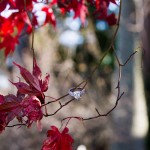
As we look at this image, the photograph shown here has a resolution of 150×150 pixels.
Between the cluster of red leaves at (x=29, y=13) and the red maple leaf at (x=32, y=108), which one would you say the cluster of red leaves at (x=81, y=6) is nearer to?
the cluster of red leaves at (x=29, y=13)

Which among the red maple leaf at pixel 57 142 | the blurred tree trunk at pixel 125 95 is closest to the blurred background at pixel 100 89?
the blurred tree trunk at pixel 125 95

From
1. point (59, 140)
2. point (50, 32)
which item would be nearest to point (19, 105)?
point (59, 140)

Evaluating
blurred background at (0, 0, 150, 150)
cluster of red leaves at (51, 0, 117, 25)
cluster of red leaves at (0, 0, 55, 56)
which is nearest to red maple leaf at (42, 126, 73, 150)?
cluster of red leaves at (0, 0, 55, 56)

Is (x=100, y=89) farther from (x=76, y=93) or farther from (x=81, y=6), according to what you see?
(x=76, y=93)

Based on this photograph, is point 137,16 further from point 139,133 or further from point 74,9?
point 74,9

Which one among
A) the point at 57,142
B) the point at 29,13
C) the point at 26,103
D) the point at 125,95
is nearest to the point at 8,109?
the point at 26,103

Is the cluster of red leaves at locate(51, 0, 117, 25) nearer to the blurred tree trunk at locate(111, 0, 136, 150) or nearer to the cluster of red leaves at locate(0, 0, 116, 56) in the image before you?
the cluster of red leaves at locate(0, 0, 116, 56)

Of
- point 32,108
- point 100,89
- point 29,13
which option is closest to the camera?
point 32,108
